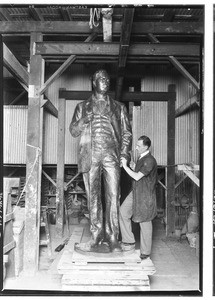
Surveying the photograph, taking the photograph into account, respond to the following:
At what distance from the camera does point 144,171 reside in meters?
4.75

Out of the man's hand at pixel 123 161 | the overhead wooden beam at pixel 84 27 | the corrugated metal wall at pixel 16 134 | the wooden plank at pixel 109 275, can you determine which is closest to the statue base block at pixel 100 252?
the wooden plank at pixel 109 275

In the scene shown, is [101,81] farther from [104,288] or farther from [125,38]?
[104,288]

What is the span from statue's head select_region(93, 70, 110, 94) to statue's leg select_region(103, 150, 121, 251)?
96 centimetres

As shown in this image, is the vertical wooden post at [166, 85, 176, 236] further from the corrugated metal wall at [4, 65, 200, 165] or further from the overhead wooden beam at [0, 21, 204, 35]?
the overhead wooden beam at [0, 21, 204, 35]

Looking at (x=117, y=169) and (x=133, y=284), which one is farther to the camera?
(x=117, y=169)

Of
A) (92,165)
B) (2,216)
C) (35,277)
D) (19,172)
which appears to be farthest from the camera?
(19,172)

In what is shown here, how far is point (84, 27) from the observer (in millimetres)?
5375

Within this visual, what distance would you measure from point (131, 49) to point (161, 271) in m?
3.77

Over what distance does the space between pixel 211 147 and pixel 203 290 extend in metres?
1.64

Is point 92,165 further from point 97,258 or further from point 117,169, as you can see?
point 97,258

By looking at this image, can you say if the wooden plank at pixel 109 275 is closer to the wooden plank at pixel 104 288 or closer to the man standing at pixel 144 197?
the wooden plank at pixel 104 288

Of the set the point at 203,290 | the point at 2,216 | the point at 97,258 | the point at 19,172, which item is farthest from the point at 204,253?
the point at 19,172

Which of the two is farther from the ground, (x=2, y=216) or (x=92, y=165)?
(x=92, y=165)

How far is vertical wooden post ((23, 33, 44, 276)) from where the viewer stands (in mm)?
5102
